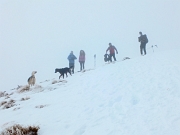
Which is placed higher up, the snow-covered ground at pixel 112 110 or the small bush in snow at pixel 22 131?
the snow-covered ground at pixel 112 110

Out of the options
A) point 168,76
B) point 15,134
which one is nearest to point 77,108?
point 15,134

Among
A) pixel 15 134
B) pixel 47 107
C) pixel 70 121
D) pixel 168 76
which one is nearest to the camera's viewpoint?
pixel 15 134

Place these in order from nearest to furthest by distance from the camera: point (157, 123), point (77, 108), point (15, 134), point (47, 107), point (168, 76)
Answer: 1. point (157, 123)
2. point (15, 134)
3. point (77, 108)
4. point (47, 107)
5. point (168, 76)

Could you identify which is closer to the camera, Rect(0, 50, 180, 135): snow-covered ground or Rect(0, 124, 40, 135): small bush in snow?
Rect(0, 50, 180, 135): snow-covered ground

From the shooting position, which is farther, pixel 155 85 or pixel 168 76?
pixel 168 76

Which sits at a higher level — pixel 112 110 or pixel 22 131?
pixel 112 110

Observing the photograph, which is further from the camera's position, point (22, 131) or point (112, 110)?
point (112, 110)

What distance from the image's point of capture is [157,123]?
16.9 ft

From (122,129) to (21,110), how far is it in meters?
4.58

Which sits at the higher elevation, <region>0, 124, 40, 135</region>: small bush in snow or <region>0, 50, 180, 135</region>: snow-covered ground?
<region>0, 50, 180, 135</region>: snow-covered ground

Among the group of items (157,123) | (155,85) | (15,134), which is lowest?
(15,134)

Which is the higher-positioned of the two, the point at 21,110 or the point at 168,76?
the point at 168,76

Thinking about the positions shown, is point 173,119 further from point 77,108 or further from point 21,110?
point 21,110

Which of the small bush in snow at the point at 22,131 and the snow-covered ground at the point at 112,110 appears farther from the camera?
the small bush in snow at the point at 22,131
